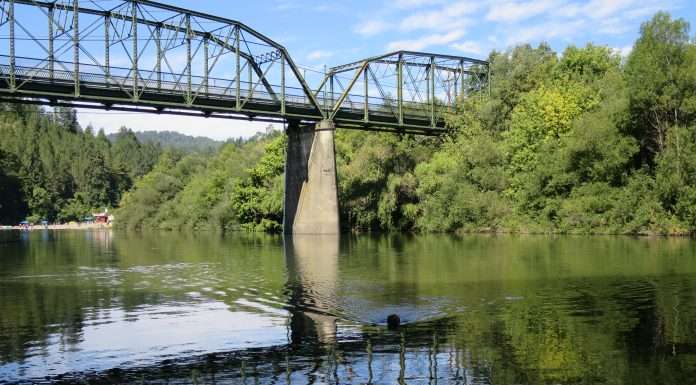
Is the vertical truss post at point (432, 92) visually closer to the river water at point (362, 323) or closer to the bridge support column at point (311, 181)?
the bridge support column at point (311, 181)

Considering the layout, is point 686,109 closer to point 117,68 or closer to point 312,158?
point 312,158

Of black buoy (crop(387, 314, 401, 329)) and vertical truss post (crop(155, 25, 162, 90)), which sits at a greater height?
vertical truss post (crop(155, 25, 162, 90))

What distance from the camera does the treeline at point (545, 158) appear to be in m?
63.2

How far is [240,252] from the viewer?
5894 centimetres

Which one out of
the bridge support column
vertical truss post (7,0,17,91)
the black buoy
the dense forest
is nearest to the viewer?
the black buoy

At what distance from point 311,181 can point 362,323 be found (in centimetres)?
5765

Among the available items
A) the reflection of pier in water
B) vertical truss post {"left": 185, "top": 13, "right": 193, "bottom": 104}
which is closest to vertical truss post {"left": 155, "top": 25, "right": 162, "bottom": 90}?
vertical truss post {"left": 185, "top": 13, "right": 193, "bottom": 104}

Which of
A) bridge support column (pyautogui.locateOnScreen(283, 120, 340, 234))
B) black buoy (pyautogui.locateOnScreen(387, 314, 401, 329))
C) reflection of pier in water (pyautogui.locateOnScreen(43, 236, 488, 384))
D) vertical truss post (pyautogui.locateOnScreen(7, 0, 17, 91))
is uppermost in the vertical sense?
vertical truss post (pyautogui.locateOnScreen(7, 0, 17, 91))

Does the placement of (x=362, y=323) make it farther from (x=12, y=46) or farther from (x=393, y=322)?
(x=12, y=46)

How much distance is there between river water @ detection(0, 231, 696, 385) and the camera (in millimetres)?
16422

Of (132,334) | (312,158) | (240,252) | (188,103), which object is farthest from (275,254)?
(132,334)

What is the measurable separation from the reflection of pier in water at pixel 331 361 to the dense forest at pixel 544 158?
158ft

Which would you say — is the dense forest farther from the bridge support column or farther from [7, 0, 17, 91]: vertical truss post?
[7, 0, 17, 91]: vertical truss post

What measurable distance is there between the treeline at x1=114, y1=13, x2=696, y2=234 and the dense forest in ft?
0.41
